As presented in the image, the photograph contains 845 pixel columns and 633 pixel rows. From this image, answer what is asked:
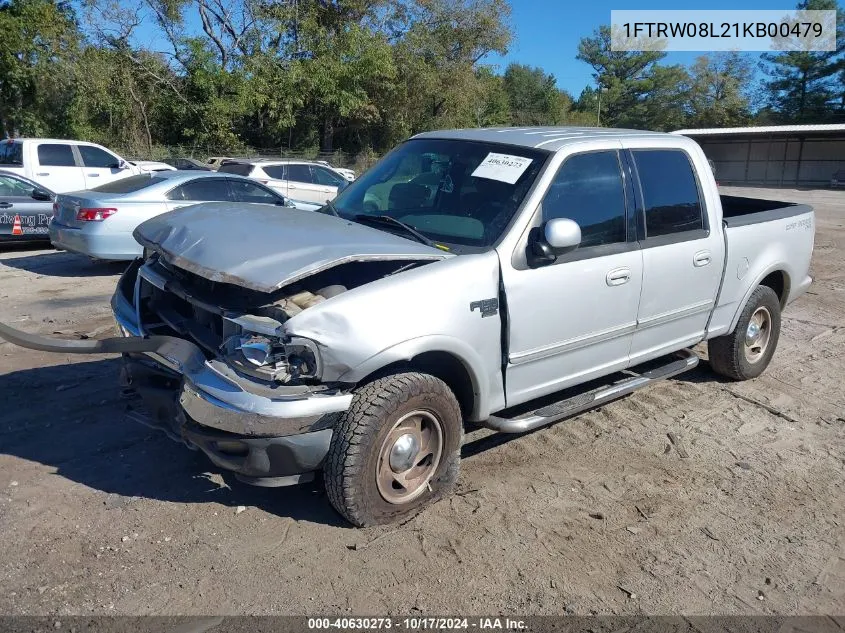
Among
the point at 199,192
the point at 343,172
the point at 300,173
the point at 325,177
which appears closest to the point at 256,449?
the point at 199,192

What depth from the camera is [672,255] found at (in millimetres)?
4871

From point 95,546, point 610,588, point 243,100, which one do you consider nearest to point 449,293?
point 610,588

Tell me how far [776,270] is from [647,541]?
3.28 meters

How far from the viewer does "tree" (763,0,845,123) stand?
50.3 m

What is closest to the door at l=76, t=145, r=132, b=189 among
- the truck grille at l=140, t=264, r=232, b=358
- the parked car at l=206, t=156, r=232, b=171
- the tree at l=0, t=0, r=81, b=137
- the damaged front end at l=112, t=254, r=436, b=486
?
the parked car at l=206, t=156, r=232, b=171

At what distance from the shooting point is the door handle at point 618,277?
4445 mm

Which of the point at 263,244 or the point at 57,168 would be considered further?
the point at 57,168

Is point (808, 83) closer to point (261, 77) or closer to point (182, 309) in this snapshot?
point (261, 77)

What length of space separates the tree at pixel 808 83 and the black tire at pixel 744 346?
5187 cm

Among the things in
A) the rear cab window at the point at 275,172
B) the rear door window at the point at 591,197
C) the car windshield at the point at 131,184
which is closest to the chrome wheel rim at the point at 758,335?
the rear door window at the point at 591,197

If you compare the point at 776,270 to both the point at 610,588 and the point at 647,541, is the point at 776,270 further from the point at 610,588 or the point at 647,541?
the point at 610,588

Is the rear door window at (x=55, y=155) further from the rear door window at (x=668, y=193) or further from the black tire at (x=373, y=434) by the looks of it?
the black tire at (x=373, y=434)

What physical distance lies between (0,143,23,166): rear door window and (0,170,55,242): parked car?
3.03 m

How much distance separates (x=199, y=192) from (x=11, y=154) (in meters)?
6.39
